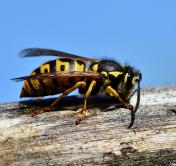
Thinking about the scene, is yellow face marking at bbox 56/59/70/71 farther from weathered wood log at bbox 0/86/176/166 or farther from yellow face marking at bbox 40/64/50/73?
weathered wood log at bbox 0/86/176/166

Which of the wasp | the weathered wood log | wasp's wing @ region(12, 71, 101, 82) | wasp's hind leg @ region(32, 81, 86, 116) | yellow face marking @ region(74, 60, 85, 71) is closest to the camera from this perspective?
the weathered wood log

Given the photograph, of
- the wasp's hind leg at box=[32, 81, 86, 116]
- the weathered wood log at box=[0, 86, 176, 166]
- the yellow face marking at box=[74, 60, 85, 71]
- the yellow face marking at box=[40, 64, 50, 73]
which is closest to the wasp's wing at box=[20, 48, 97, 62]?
the yellow face marking at box=[74, 60, 85, 71]

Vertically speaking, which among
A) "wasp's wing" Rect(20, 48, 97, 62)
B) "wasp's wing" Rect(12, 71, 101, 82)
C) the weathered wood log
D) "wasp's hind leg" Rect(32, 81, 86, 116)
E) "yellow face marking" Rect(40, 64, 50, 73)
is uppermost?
"wasp's wing" Rect(20, 48, 97, 62)

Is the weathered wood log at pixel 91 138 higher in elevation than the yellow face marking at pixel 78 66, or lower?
lower

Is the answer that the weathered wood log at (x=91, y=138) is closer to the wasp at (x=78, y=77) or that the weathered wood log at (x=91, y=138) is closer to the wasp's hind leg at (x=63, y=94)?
the wasp's hind leg at (x=63, y=94)

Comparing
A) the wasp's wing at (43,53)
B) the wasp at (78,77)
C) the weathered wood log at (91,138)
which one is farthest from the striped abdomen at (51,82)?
the weathered wood log at (91,138)

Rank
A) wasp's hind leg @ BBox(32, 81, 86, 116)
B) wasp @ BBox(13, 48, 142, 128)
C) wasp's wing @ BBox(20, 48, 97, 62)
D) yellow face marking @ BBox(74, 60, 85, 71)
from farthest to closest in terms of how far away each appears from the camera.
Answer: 1. wasp's wing @ BBox(20, 48, 97, 62)
2. yellow face marking @ BBox(74, 60, 85, 71)
3. wasp @ BBox(13, 48, 142, 128)
4. wasp's hind leg @ BBox(32, 81, 86, 116)

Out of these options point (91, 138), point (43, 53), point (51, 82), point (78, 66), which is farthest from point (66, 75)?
point (91, 138)
